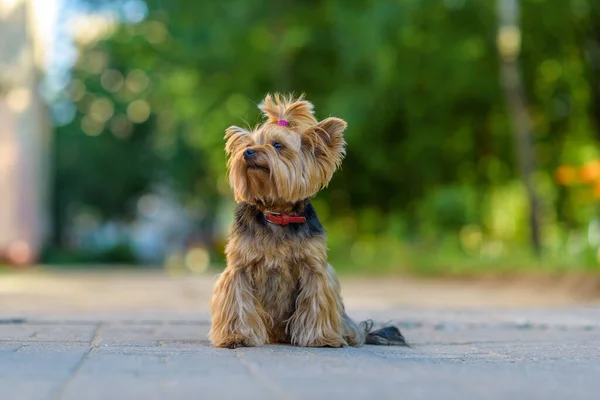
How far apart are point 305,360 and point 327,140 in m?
1.64

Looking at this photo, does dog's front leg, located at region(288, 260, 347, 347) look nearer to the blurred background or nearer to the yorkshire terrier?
the yorkshire terrier

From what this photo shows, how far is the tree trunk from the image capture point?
2331 cm

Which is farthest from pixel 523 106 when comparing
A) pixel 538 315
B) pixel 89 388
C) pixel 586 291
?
pixel 89 388

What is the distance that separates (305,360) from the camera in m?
5.80

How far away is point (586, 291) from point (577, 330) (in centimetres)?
872

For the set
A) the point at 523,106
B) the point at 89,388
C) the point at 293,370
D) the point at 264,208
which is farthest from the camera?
the point at 523,106

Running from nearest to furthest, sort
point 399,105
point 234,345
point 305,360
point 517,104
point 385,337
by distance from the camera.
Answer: point 305,360, point 234,345, point 385,337, point 517,104, point 399,105

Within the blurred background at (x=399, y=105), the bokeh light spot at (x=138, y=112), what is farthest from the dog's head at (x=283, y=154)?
the bokeh light spot at (x=138, y=112)

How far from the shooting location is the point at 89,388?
15.2 feet

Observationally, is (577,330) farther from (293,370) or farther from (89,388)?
(89,388)

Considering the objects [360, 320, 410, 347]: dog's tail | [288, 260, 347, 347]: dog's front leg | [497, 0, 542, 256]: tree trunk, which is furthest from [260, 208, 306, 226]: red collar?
[497, 0, 542, 256]: tree trunk

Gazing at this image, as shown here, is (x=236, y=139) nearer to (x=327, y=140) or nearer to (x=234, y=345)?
(x=327, y=140)

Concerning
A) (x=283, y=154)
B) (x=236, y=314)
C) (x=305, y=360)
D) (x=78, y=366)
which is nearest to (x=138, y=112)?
(x=236, y=314)

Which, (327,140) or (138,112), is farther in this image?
(138,112)
